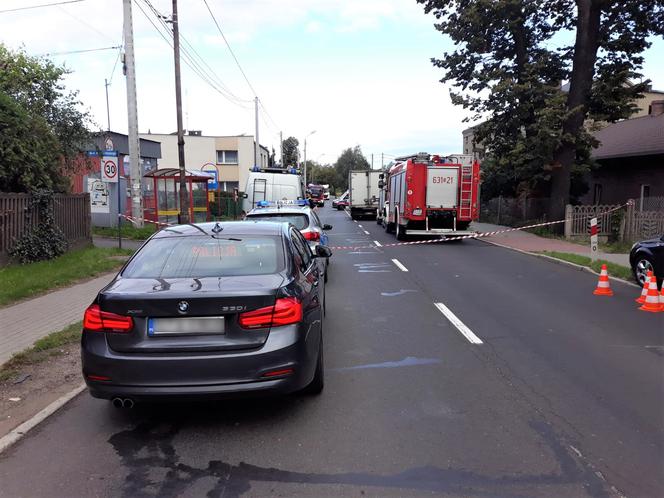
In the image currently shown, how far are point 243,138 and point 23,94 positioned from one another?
39.7 metres

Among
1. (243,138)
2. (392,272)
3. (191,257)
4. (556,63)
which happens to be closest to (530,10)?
(556,63)

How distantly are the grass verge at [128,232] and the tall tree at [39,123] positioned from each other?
2.63 meters

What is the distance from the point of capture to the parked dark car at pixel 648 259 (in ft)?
32.8

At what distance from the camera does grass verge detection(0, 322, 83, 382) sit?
5508mm

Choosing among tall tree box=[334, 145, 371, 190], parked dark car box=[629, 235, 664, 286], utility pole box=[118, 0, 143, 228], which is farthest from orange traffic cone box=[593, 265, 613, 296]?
tall tree box=[334, 145, 371, 190]

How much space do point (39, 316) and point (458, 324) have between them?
19.2 ft

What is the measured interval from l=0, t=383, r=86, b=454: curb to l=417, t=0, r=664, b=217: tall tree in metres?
20.0

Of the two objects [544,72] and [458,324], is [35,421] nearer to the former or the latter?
[458,324]

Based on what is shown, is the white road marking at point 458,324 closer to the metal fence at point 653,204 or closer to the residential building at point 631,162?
the metal fence at point 653,204

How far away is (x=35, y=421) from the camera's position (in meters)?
4.39

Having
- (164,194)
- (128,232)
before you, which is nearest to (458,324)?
(128,232)

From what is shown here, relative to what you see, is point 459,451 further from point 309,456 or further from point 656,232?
point 656,232

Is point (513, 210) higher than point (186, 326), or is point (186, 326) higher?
point (186, 326)

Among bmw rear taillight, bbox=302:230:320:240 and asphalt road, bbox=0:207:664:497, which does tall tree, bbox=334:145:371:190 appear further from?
asphalt road, bbox=0:207:664:497
